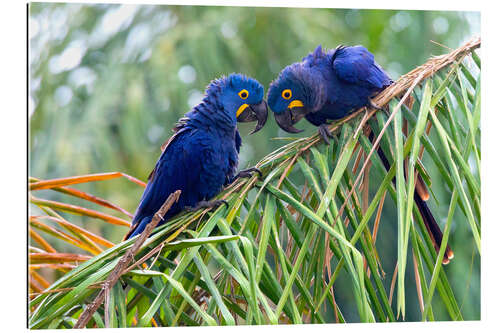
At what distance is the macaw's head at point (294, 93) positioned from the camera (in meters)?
1.95

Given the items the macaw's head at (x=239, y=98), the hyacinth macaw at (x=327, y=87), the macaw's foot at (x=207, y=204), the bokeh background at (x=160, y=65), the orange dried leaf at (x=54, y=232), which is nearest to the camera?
the macaw's foot at (x=207, y=204)

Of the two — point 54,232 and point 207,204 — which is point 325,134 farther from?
point 54,232

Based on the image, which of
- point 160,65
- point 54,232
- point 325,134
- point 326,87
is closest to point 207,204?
point 325,134

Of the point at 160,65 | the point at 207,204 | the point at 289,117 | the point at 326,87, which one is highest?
the point at 160,65

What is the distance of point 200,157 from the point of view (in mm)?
1743

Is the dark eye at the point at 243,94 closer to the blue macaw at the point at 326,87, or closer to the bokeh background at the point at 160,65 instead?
the blue macaw at the point at 326,87

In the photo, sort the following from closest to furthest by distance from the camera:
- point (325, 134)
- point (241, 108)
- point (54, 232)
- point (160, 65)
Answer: point (325, 134) → point (54, 232) → point (241, 108) → point (160, 65)

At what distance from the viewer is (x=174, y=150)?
1.77 m

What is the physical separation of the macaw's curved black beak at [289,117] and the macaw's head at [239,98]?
4.6 inches

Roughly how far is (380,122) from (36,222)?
1.09 meters

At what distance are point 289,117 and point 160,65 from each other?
116 centimetres

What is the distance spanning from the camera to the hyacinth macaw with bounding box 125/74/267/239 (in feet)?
5.71

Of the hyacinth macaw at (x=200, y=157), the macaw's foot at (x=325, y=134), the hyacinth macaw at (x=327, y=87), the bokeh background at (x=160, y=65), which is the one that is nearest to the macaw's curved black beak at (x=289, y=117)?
the hyacinth macaw at (x=327, y=87)

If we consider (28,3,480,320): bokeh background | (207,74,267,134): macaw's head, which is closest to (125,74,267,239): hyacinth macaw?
(207,74,267,134): macaw's head
